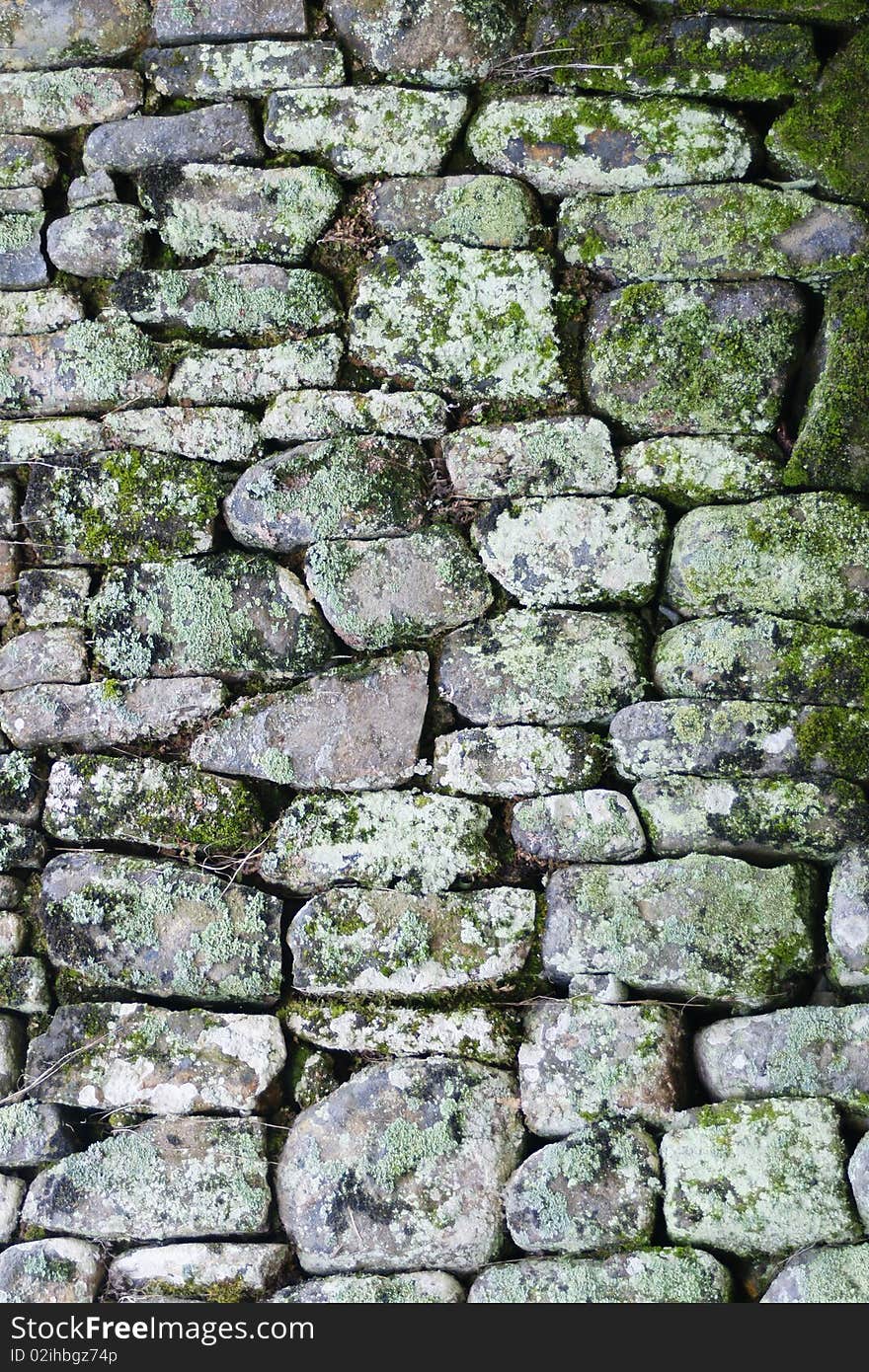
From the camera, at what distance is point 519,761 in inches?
109

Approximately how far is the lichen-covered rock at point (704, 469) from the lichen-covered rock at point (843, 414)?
0.07 meters

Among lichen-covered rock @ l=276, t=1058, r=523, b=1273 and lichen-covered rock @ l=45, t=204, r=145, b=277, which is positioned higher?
lichen-covered rock @ l=45, t=204, r=145, b=277

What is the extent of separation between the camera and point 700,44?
2850 mm

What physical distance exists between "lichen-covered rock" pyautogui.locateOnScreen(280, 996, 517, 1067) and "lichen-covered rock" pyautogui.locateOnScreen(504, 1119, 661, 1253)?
261mm

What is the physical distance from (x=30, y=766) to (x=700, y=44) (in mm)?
2608

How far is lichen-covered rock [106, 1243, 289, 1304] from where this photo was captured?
2617mm

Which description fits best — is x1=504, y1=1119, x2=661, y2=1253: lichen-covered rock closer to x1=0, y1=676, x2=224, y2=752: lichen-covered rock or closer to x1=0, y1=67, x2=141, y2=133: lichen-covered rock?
x1=0, y1=676, x2=224, y2=752: lichen-covered rock

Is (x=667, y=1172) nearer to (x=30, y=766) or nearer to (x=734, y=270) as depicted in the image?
(x=30, y=766)

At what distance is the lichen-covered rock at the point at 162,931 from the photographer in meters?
2.80

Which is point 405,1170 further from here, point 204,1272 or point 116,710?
point 116,710

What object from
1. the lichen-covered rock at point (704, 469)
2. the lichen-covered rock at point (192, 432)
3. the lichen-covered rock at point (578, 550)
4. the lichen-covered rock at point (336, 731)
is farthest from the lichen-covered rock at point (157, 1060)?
the lichen-covered rock at point (704, 469)

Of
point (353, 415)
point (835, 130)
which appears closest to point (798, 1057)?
point (353, 415)

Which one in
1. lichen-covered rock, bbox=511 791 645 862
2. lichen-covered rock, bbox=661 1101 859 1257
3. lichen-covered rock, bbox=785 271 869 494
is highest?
lichen-covered rock, bbox=785 271 869 494

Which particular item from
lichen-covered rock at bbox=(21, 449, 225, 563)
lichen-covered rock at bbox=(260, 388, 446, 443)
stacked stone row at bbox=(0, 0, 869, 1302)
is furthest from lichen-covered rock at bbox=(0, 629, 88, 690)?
lichen-covered rock at bbox=(260, 388, 446, 443)
